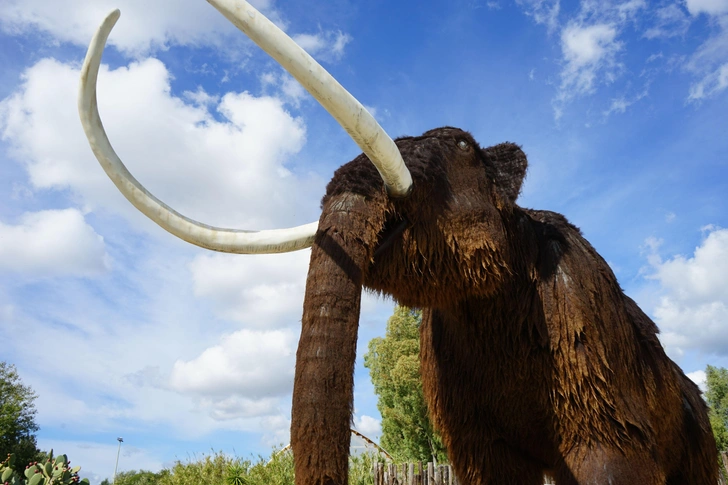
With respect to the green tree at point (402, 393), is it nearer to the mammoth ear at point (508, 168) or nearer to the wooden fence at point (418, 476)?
the wooden fence at point (418, 476)

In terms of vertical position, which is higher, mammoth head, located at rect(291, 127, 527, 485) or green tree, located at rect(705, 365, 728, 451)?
green tree, located at rect(705, 365, 728, 451)

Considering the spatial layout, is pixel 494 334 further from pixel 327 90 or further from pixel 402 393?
pixel 402 393

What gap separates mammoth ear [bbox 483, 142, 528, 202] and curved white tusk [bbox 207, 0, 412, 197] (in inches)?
32.7

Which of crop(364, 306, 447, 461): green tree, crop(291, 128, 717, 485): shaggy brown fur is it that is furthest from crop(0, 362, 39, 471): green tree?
crop(291, 128, 717, 485): shaggy brown fur

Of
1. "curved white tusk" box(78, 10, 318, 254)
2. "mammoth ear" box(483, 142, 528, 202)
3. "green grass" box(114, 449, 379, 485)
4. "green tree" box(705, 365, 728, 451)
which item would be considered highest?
"green tree" box(705, 365, 728, 451)

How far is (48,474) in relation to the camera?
17.2 feet

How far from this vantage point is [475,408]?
352 centimetres

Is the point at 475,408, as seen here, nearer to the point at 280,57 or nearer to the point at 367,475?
the point at 280,57

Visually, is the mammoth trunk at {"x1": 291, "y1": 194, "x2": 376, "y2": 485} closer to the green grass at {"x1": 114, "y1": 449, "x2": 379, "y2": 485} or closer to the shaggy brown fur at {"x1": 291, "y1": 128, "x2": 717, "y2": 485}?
the shaggy brown fur at {"x1": 291, "y1": 128, "x2": 717, "y2": 485}

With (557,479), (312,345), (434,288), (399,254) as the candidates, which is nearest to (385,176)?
(399,254)

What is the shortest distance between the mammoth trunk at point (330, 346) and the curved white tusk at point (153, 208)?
0.30 m

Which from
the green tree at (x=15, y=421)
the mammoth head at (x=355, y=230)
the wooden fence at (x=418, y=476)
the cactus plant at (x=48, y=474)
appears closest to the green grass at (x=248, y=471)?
the wooden fence at (x=418, y=476)

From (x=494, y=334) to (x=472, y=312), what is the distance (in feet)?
0.59

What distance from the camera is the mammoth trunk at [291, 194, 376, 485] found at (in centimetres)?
189
